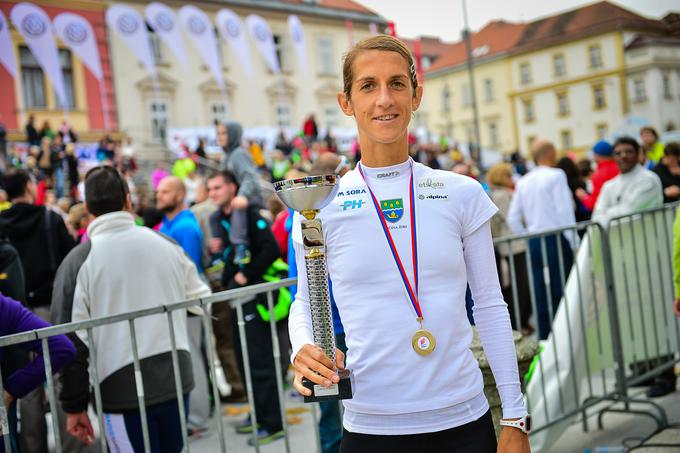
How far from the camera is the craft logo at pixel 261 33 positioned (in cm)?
3241

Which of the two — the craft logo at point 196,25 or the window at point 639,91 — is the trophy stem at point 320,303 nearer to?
the craft logo at point 196,25

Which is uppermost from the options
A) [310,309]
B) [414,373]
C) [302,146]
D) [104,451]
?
→ [302,146]

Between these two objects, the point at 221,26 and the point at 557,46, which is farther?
the point at 557,46

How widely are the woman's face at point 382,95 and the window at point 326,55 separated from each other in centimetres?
4118

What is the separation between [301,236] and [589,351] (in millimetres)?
3808

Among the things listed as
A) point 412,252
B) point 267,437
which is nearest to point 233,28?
point 267,437

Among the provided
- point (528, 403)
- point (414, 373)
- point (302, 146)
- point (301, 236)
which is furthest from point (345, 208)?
point (302, 146)

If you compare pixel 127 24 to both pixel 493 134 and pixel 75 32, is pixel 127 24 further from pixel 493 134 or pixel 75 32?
pixel 493 134

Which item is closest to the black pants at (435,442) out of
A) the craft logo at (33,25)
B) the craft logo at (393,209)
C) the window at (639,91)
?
the craft logo at (393,209)

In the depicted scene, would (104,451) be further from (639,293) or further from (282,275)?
(639,293)

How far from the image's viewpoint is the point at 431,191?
2.05 m

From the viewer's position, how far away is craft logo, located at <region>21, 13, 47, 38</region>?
2373 centimetres

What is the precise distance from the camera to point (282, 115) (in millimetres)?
40625

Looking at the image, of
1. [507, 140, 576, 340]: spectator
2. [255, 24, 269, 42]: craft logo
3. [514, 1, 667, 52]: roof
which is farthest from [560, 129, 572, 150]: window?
[507, 140, 576, 340]: spectator
